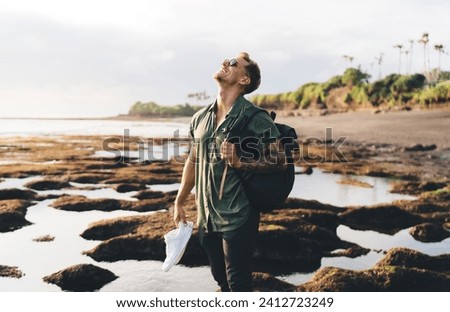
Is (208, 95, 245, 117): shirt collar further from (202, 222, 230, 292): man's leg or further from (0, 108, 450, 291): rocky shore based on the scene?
(0, 108, 450, 291): rocky shore

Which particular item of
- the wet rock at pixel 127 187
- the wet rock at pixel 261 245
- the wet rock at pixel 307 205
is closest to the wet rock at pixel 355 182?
the wet rock at pixel 307 205

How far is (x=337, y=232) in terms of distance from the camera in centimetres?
1127

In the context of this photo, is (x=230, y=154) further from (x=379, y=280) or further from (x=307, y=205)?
(x=307, y=205)

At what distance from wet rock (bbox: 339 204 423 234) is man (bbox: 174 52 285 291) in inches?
302

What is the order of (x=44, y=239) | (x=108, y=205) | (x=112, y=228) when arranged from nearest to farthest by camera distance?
(x=44, y=239), (x=112, y=228), (x=108, y=205)

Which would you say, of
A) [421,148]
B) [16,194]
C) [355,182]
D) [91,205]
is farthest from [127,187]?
[421,148]

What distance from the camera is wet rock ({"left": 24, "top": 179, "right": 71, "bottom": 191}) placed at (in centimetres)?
1750

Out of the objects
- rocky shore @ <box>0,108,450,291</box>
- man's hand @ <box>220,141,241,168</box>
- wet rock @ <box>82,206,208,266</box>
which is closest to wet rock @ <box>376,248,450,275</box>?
rocky shore @ <box>0,108,450,291</box>

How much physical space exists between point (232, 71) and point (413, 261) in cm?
557

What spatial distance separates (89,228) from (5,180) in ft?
34.9

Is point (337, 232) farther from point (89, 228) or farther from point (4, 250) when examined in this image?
point (4, 250)

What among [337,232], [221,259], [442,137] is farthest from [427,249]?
[442,137]

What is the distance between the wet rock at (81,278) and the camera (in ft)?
25.1

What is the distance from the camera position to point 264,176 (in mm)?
4484
